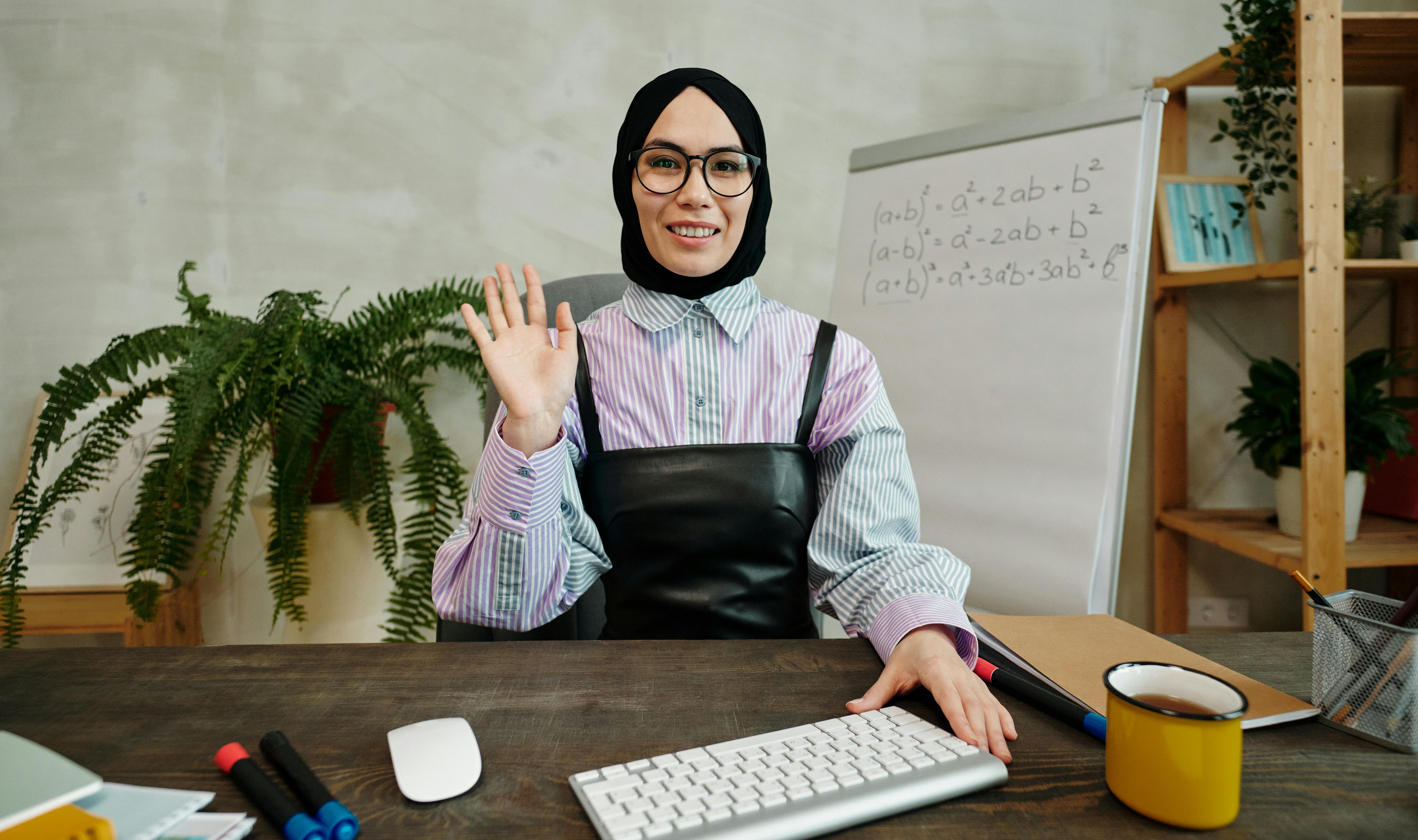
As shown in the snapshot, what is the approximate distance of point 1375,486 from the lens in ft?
6.45

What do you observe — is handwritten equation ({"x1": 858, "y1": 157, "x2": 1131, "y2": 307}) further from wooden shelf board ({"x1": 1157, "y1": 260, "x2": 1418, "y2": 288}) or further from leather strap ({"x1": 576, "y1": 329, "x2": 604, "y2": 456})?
leather strap ({"x1": 576, "y1": 329, "x2": 604, "y2": 456})

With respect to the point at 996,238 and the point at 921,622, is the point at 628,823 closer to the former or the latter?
the point at 921,622

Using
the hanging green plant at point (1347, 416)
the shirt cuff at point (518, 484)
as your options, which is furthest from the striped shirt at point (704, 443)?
the hanging green plant at point (1347, 416)

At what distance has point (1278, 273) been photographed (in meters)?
1.65

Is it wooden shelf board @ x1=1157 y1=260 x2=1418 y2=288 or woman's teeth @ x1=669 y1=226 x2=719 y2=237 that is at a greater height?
wooden shelf board @ x1=1157 y1=260 x2=1418 y2=288

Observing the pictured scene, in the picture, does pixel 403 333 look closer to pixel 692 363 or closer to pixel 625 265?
pixel 625 265

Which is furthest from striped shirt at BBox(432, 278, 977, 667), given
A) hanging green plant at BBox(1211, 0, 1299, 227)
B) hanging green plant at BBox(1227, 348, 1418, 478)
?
hanging green plant at BBox(1211, 0, 1299, 227)

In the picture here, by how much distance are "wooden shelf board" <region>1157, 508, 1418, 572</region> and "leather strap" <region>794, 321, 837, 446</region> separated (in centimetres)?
112

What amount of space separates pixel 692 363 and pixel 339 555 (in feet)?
3.61

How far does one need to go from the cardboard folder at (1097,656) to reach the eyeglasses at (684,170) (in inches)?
22.5

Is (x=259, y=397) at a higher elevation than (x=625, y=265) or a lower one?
lower

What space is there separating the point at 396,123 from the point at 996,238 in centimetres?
151

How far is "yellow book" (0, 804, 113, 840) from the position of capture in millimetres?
390

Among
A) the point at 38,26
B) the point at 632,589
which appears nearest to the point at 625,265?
the point at 632,589
